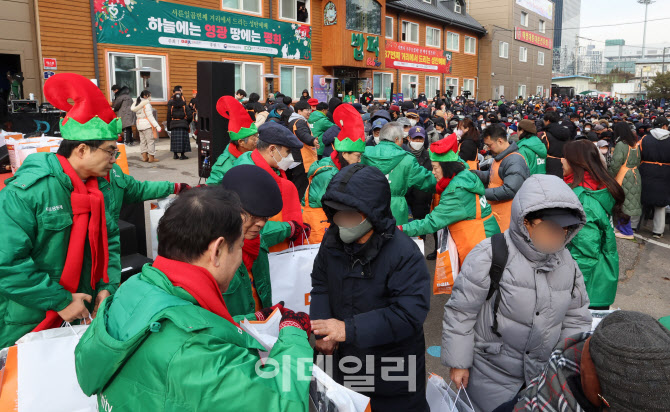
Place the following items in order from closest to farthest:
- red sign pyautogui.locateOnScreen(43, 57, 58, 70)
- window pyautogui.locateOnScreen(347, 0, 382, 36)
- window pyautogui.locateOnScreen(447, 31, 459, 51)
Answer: red sign pyautogui.locateOnScreen(43, 57, 58, 70)
window pyautogui.locateOnScreen(347, 0, 382, 36)
window pyautogui.locateOnScreen(447, 31, 459, 51)

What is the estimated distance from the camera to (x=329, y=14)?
2161 cm

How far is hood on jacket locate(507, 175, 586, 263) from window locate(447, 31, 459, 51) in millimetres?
32111

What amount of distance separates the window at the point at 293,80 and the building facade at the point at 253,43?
0.04m

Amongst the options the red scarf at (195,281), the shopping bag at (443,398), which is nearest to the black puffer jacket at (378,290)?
the shopping bag at (443,398)

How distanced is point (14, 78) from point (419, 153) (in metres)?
10.6

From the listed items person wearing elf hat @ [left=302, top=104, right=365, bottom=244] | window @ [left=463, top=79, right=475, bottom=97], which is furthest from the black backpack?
window @ [left=463, top=79, right=475, bottom=97]

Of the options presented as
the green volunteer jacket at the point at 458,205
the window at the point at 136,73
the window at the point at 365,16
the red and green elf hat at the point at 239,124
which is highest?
the window at the point at 365,16

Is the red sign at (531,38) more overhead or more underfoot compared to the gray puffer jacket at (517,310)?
more overhead

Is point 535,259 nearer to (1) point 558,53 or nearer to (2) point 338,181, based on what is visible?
(2) point 338,181

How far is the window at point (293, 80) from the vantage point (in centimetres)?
2077

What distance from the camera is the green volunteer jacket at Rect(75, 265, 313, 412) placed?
126 centimetres

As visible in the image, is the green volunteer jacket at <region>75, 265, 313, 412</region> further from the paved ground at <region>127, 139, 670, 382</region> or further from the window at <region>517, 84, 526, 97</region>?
the window at <region>517, 84, 526, 97</region>

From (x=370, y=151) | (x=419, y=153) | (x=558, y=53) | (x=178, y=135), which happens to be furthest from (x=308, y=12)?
(x=558, y=53)

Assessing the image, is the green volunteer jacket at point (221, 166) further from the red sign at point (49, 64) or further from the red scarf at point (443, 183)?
the red sign at point (49, 64)
